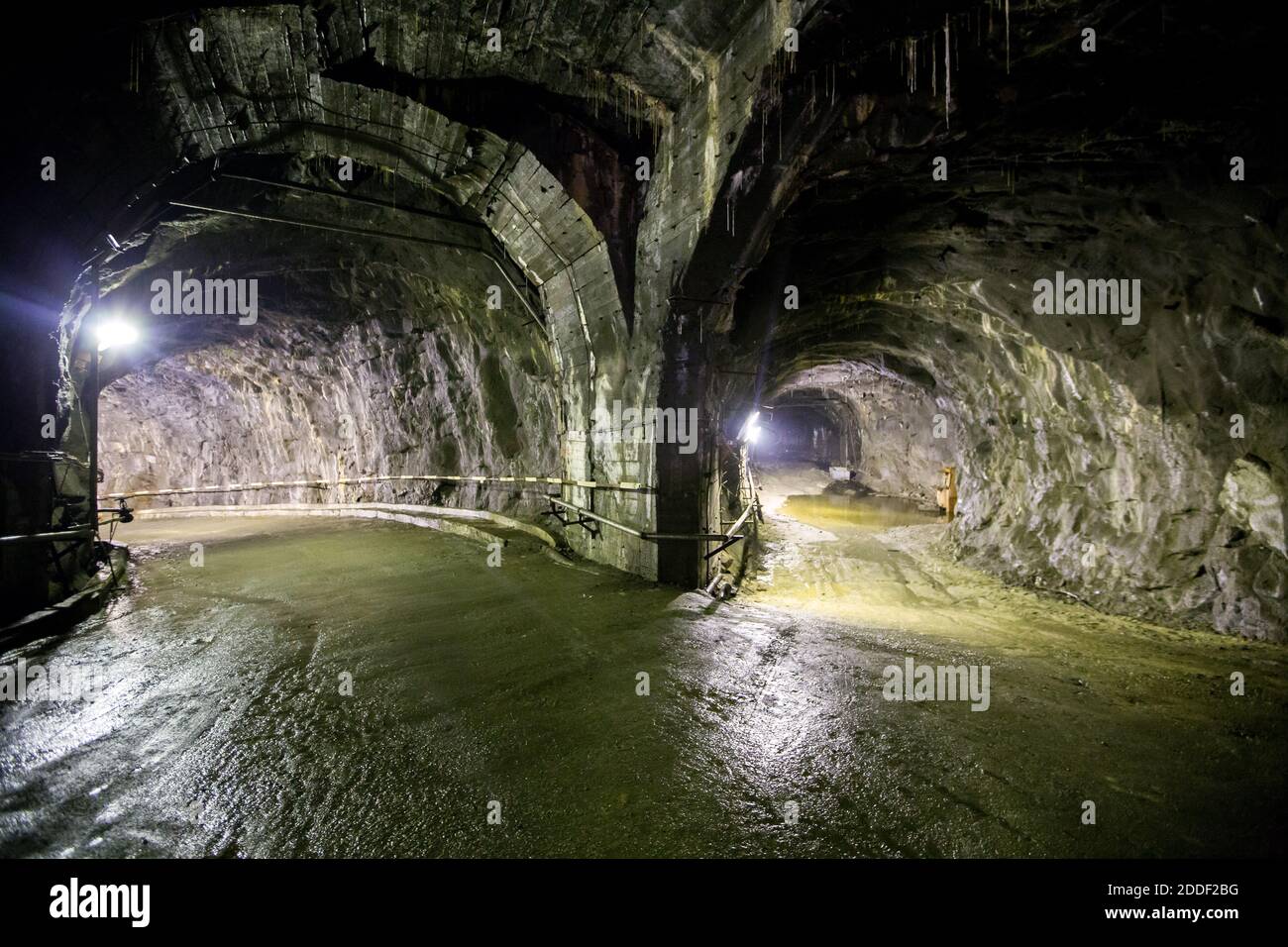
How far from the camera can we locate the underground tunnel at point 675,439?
9.28 feet

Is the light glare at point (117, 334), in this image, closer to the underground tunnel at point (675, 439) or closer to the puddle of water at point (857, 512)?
the underground tunnel at point (675, 439)

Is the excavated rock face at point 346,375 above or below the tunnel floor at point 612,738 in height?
above

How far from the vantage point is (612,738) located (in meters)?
3.28

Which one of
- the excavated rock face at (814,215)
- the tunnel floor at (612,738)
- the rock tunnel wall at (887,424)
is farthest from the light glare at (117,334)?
the rock tunnel wall at (887,424)

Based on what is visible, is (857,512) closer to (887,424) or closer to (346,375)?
(887,424)

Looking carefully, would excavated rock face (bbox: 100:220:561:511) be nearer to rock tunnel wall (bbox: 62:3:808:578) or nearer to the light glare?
rock tunnel wall (bbox: 62:3:808:578)

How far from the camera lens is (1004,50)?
15.1ft

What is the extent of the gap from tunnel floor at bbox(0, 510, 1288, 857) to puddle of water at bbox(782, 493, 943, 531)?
11.2 m

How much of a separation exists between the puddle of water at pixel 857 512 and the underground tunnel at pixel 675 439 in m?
5.43

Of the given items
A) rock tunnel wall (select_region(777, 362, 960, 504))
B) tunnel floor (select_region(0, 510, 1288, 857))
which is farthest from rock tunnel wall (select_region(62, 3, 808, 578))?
rock tunnel wall (select_region(777, 362, 960, 504))

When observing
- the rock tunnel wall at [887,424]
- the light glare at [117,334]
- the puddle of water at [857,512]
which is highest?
the light glare at [117,334]

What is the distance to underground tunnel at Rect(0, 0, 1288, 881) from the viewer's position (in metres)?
2.83

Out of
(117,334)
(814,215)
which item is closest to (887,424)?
(814,215)
